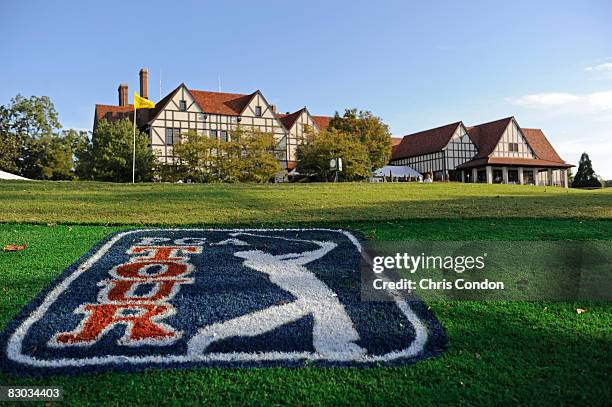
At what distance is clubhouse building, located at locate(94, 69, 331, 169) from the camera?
3962cm

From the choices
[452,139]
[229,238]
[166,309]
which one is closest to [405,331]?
[166,309]

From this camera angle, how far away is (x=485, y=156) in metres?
43.8

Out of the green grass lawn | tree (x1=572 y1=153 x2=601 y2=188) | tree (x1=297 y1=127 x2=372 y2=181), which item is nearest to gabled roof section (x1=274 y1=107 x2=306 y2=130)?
tree (x1=297 y1=127 x2=372 y2=181)

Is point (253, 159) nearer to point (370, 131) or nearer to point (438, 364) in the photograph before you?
point (370, 131)

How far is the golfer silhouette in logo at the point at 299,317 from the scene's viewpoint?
4.05 meters

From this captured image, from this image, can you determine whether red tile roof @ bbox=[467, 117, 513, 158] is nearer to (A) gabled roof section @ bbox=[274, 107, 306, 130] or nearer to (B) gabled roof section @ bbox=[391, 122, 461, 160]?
(B) gabled roof section @ bbox=[391, 122, 461, 160]

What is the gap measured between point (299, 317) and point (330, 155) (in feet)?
96.7

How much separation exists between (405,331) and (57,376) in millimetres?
2781

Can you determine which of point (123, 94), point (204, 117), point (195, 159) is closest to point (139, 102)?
point (195, 159)

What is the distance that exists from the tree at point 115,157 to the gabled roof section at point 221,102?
9380 millimetres

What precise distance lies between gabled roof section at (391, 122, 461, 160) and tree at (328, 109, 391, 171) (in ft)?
20.4

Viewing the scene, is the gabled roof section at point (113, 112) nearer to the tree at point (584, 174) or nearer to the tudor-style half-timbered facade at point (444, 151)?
the tudor-style half-timbered facade at point (444, 151)

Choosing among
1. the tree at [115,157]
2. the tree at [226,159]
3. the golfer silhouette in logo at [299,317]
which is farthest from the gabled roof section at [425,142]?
the golfer silhouette in logo at [299,317]

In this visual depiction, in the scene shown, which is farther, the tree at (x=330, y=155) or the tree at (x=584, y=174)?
the tree at (x=584, y=174)
